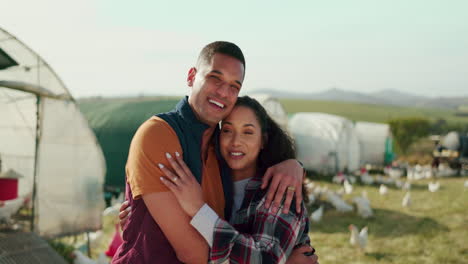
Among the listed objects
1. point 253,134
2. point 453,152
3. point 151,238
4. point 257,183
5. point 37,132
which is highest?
point 253,134

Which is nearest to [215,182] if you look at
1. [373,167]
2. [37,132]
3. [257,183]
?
[257,183]

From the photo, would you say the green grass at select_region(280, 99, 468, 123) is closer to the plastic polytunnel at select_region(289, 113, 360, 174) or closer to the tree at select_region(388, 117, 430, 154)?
the tree at select_region(388, 117, 430, 154)

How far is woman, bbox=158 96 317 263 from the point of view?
86.3 inches

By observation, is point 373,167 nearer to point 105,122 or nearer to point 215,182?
point 105,122

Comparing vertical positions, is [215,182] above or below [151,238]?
above

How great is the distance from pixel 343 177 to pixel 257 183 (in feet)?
45.7

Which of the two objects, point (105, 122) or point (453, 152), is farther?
point (453, 152)

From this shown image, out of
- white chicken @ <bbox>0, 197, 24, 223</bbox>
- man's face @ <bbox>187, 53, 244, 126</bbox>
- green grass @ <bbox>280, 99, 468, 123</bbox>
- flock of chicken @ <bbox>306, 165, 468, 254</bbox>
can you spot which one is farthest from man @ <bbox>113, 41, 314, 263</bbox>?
green grass @ <bbox>280, 99, 468, 123</bbox>

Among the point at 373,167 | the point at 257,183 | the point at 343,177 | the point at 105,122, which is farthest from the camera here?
the point at 373,167

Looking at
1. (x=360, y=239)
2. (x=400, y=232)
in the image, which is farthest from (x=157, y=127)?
(x=400, y=232)

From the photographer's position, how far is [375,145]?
23.3 m

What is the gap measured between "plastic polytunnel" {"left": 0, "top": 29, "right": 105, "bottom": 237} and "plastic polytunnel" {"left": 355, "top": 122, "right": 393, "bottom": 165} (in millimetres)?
18731

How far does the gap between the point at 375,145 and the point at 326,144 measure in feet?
20.4

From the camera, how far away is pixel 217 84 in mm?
2510
